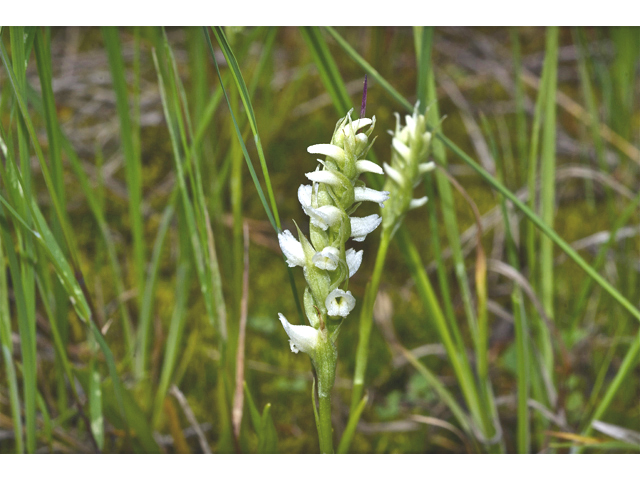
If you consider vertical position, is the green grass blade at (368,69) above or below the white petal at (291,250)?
above

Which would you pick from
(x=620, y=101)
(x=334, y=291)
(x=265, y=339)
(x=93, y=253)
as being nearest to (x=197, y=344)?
(x=265, y=339)

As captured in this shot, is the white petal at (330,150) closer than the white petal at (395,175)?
Yes

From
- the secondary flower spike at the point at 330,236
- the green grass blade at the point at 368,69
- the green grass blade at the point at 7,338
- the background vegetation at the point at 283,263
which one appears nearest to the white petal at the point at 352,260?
the secondary flower spike at the point at 330,236

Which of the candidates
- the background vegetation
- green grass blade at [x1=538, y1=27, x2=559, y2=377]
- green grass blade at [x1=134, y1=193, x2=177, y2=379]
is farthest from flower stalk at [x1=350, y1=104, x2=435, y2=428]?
green grass blade at [x1=134, y1=193, x2=177, y2=379]

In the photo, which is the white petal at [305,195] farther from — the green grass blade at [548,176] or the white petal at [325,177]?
the green grass blade at [548,176]

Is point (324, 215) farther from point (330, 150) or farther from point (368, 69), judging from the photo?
point (368, 69)

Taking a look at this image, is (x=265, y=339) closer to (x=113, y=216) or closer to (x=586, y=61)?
(x=113, y=216)

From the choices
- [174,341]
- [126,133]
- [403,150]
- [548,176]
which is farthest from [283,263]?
[403,150]
